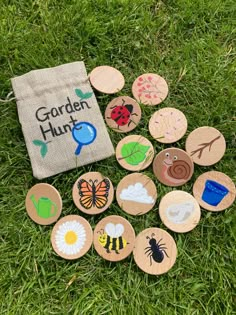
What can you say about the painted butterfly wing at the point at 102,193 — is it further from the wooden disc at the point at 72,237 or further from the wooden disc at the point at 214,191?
the wooden disc at the point at 214,191

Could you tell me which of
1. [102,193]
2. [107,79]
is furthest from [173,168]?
[107,79]

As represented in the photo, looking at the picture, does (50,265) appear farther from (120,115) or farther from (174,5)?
(174,5)

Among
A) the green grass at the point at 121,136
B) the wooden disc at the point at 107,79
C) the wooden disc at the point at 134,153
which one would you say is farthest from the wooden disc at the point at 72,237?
the wooden disc at the point at 107,79

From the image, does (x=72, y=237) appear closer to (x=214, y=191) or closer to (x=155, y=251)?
(x=155, y=251)

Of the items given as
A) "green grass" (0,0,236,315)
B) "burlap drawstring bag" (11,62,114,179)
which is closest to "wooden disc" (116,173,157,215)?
"green grass" (0,0,236,315)

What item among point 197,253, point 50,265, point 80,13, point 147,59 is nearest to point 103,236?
point 50,265

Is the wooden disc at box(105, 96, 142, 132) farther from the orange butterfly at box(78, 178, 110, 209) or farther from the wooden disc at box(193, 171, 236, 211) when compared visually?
the wooden disc at box(193, 171, 236, 211)
